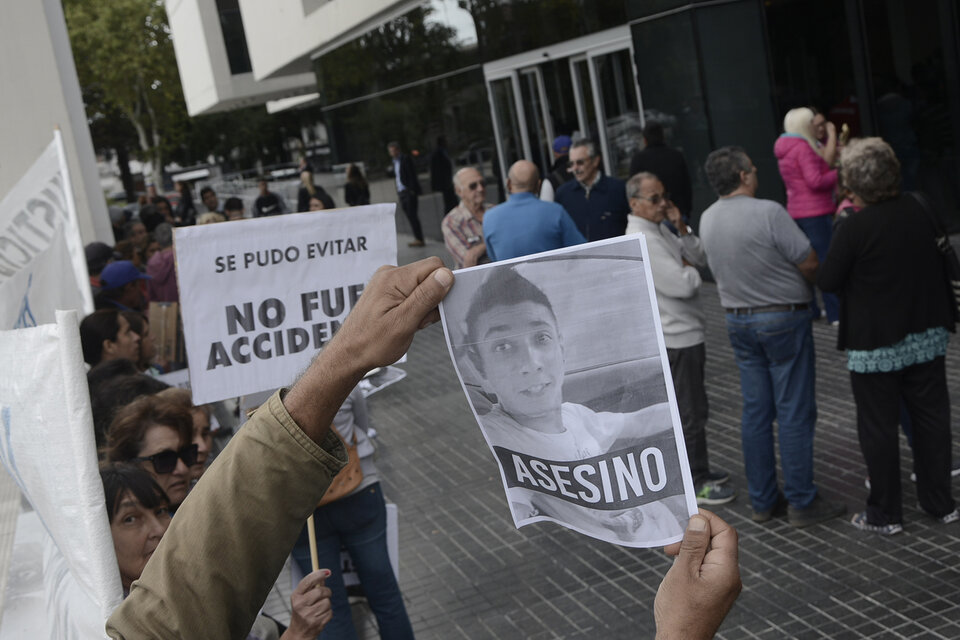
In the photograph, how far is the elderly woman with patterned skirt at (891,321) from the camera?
5.12m

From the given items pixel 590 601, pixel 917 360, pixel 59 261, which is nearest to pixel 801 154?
pixel 917 360

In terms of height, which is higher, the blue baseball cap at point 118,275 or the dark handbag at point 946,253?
the blue baseball cap at point 118,275

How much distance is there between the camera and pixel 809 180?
9250 millimetres

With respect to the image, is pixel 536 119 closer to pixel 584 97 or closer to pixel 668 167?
pixel 584 97

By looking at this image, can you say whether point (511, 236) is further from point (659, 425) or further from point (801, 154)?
point (659, 425)

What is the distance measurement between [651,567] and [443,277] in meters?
4.05

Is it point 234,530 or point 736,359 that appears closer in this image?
point 234,530

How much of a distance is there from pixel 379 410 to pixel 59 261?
4716mm

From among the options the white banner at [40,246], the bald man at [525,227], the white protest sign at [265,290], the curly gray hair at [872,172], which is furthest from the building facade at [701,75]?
the white protest sign at [265,290]

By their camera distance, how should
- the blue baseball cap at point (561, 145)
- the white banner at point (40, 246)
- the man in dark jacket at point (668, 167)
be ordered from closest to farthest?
the white banner at point (40, 246) → the man in dark jacket at point (668, 167) → the blue baseball cap at point (561, 145)

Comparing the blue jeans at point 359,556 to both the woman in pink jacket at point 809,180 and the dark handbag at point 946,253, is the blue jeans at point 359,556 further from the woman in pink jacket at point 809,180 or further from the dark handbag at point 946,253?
the woman in pink jacket at point 809,180

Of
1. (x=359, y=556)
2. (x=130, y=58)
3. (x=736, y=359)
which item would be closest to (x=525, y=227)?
(x=736, y=359)

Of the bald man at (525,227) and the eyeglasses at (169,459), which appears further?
the bald man at (525,227)

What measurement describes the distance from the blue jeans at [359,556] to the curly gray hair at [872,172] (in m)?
2.78
